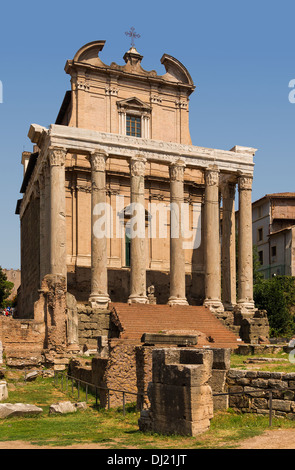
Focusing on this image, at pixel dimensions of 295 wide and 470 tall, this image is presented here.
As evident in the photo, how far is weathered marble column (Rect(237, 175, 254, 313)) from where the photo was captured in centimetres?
3572

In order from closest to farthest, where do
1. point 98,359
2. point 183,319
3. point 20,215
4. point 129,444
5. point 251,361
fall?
1. point 129,444
2. point 98,359
3. point 251,361
4. point 183,319
5. point 20,215

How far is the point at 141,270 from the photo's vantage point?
3303 cm

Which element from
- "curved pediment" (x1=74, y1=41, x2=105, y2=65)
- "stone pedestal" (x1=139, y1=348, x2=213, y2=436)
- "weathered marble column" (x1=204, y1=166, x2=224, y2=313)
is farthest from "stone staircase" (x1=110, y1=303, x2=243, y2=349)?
"curved pediment" (x1=74, y1=41, x2=105, y2=65)

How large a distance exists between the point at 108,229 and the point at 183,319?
29.4 feet

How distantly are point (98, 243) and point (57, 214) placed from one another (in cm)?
270

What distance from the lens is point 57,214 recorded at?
105ft

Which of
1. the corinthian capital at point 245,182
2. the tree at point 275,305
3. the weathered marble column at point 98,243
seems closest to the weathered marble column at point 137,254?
the weathered marble column at point 98,243

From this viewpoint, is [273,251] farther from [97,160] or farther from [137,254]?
[97,160]

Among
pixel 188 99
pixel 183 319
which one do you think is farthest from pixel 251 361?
pixel 188 99

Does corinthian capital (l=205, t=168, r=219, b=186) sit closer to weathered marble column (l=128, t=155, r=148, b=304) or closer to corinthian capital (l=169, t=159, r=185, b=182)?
corinthian capital (l=169, t=159, r=185, b=182)

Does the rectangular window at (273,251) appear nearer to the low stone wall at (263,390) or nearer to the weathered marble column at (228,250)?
the weathered marble column at (228,250)

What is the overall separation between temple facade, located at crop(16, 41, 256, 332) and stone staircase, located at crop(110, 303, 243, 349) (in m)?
1.02

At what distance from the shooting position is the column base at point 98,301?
31617mm
